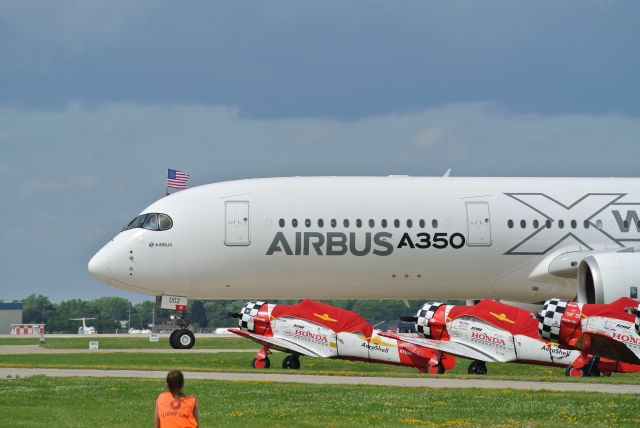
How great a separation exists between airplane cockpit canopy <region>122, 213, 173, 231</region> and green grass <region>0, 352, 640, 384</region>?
4115mm

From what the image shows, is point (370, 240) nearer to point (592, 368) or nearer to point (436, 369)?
point (436, 369)

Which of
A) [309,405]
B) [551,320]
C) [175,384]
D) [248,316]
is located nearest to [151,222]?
[248,316]

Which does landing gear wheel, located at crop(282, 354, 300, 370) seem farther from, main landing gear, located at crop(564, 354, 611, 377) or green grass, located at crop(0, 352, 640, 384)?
main landing gear, located at crop(564, 354, 611, 377)

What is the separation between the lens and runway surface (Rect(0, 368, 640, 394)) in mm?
23484

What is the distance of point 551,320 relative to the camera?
27.4 metres

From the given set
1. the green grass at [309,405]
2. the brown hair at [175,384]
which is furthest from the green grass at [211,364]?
the brown hair at [175,384]

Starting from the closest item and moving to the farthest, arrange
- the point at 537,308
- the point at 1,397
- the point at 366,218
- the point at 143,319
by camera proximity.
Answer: the point at 1,397, the point at 366,218, the point at 537,308, the point at 143,319

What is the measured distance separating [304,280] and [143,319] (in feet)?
501

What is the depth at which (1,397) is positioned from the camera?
2094 centimetres

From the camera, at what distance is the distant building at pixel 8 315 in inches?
4653

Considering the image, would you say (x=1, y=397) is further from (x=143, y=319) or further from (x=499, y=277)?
(x=143, y=319)

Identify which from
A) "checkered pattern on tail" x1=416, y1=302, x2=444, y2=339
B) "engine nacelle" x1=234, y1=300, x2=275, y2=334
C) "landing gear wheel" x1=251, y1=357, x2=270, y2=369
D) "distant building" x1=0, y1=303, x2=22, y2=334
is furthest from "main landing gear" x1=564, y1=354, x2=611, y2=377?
"distant building" x1=0, y1=303, x2=22, y2=334

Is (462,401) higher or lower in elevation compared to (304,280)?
lower

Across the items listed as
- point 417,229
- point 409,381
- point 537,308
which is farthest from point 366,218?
point 409,381
